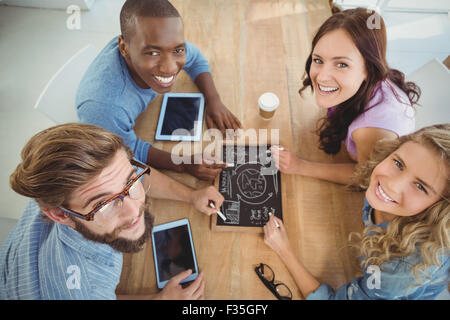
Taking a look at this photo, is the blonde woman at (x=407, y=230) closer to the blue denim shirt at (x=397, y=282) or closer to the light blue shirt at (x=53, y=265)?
the blue denim shirt at (x=397, y=282)

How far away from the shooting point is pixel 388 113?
100cm

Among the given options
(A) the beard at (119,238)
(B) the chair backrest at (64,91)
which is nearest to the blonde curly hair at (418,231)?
(A) the beard at (119,238)

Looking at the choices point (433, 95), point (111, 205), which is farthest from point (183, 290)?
point (433, 95)

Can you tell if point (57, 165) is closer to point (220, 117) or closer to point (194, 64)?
point (220, 117)

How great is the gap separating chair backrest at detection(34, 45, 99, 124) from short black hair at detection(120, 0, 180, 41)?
405 millimetres

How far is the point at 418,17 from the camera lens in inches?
87.1

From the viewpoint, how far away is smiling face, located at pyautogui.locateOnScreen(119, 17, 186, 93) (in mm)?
943

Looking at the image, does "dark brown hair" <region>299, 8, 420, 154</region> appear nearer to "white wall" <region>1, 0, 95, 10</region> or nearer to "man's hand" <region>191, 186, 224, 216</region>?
"man's hand" <region>191, 186, 224, 216</region>

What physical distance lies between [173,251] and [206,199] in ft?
0.76

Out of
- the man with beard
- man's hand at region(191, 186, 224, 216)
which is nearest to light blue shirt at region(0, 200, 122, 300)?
the man with beard

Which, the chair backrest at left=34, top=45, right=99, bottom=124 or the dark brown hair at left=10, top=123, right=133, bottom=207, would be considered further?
the chair backrest at left=34, top=45, right=99, bottom=124

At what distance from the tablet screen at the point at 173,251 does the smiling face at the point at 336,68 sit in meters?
0.81
